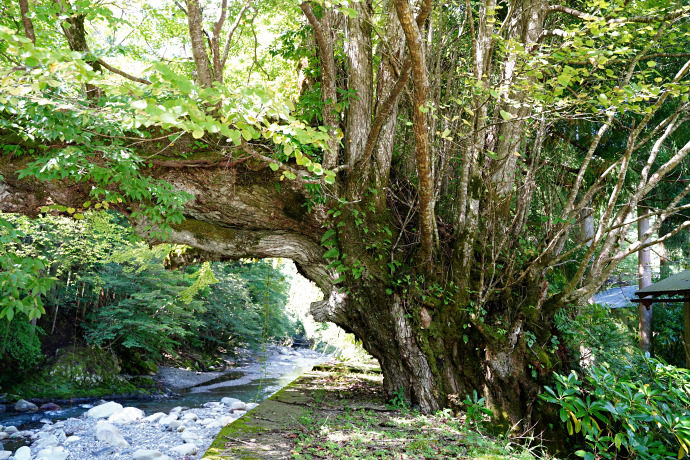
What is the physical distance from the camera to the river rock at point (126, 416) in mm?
8254

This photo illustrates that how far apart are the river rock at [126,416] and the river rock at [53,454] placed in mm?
1639

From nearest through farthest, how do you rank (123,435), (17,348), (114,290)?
(123,435) → (17,348) → (114,290)

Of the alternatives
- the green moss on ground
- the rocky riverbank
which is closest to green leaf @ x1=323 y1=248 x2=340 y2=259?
the green moss on ground

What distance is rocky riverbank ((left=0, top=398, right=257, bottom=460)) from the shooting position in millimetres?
6266

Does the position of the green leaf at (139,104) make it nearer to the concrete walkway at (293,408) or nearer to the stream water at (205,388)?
the concrete walkway at (293,408)

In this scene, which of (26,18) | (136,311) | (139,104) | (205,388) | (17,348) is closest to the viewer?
(139,104)

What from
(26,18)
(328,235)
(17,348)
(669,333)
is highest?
(26,18)

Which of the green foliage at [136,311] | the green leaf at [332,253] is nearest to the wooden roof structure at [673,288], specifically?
the green leaf at [332,253]

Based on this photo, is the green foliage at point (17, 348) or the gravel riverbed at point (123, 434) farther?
the green foliage at point (17, 348)

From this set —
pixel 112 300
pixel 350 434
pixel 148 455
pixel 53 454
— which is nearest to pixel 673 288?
pixel 350 434

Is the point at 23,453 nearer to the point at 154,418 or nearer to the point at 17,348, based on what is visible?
the point at 154,418

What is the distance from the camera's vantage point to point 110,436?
697 cm

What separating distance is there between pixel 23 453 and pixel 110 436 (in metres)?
1.16

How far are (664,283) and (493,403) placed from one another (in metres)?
3.90
